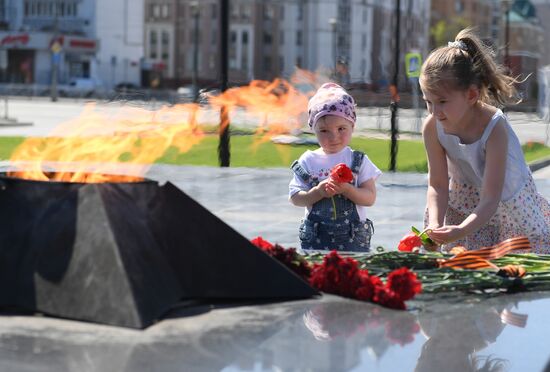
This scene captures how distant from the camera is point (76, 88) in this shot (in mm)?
68250

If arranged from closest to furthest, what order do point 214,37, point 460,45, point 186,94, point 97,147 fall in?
point 97,147, point 460,45, point 186,94, point 214,37

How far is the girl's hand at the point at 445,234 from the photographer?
3.76 m

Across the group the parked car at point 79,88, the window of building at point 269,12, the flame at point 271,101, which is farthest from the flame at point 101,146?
the window of building at point 269,12

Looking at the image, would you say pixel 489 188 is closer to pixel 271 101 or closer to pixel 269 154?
pixel 271 101

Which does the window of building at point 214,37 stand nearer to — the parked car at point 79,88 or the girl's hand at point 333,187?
the parked car at point 79,88

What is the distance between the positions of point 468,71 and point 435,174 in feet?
1.65

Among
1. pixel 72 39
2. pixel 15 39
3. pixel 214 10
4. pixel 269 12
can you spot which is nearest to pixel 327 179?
pixel 72 39

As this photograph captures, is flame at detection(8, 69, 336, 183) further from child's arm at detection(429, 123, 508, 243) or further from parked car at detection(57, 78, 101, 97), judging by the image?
parked car at detection(57, 78, 101, 97)

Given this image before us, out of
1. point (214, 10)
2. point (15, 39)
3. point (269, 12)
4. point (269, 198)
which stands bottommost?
point (269, 198)

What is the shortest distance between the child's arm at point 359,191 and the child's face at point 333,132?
0.22 m

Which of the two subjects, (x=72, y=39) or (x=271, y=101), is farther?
(x=72, y=39)

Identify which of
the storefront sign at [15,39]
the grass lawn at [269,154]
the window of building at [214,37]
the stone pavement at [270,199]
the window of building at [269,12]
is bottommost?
the grass lawn at [269,154]

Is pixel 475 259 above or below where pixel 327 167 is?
below

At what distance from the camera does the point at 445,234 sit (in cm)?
376
